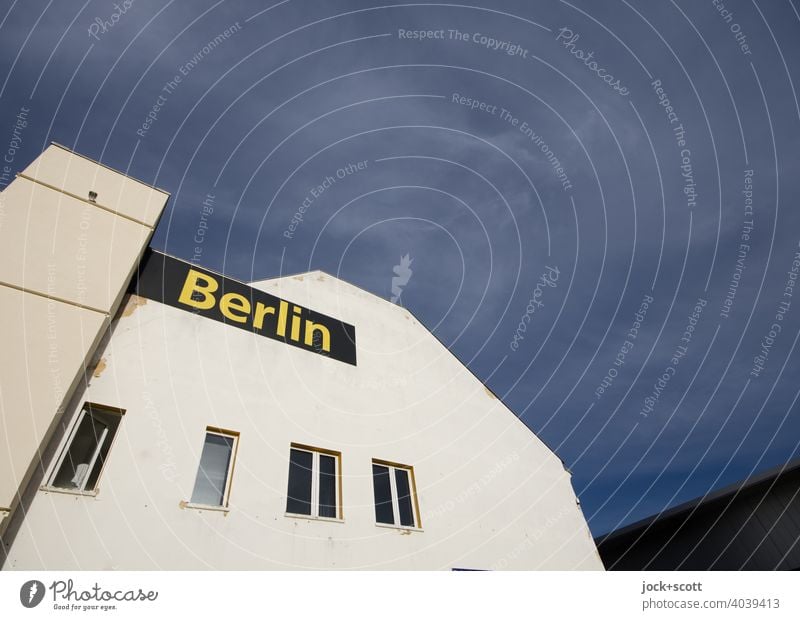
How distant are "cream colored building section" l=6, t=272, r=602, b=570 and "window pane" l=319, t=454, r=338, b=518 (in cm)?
25

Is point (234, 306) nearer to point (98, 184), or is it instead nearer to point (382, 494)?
point (98, 184)

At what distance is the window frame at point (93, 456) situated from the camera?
5328 millimetres

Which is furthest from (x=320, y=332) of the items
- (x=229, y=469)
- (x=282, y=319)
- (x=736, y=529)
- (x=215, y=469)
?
(x=736, y=529)

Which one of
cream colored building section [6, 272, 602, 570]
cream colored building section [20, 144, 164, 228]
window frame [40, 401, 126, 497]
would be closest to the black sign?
cream colored building section [6, 272, 602, 570]

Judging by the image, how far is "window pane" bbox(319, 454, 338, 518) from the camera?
742cm

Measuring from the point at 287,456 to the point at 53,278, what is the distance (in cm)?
481

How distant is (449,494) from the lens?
912cm

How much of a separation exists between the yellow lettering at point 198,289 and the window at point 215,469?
2780 mm

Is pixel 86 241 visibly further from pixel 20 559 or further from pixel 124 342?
pixel 20 559

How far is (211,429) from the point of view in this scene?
23.2ft

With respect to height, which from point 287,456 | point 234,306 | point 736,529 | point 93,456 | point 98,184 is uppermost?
point 98,184

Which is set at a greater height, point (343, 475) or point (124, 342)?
point (124, 342)
